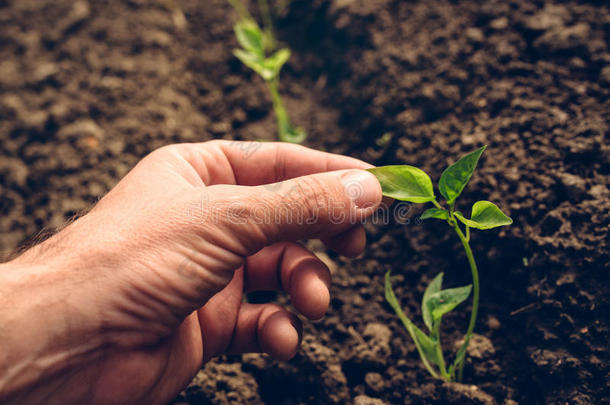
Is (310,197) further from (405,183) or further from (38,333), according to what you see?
(38,333)

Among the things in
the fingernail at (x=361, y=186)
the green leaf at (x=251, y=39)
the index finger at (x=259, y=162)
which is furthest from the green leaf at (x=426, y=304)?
the green leaf at (x=251, y=39)

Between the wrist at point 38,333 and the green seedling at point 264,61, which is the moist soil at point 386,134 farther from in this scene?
the wrist at point 38,333

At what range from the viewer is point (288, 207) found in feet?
3.21

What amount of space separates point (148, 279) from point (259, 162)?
567mm

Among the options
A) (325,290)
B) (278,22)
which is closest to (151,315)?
(325,290)

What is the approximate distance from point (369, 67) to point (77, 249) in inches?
57.5

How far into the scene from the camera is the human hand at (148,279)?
855mm

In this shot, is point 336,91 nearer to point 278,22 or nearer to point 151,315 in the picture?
point 278,22

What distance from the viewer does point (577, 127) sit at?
4.41 ft

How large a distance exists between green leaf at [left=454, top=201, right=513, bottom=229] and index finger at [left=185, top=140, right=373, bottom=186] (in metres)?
0.42

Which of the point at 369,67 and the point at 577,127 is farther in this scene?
the point at 369,67

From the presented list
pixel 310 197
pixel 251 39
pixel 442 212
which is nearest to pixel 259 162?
pixel 310 197

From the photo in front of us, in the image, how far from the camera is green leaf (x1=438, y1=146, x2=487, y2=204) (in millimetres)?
933

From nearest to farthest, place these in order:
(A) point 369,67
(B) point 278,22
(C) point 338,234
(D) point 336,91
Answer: (C) point 338,234 → (A) point 369,67 → (D) point 336,91 → (B) point 278,22
